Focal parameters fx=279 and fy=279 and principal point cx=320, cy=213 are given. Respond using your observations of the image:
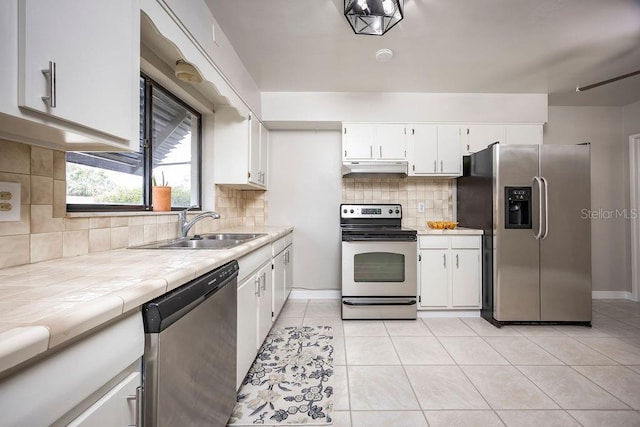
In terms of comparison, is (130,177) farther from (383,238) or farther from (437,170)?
(437,170)

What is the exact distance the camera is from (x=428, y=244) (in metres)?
2.94

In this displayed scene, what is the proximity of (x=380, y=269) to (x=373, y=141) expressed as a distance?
1430mm

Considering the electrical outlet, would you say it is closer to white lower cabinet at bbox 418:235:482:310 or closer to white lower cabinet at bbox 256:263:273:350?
white lower cabinet at bbox 256:263:273:350

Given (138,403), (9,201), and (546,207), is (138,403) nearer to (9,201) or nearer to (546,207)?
(9,201)

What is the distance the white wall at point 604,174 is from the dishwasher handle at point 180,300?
434cm

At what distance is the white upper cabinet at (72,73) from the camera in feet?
2.26

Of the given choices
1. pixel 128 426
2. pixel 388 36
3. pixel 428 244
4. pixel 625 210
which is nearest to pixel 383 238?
pixel 428 244

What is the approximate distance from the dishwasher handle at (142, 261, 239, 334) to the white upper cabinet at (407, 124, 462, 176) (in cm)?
262

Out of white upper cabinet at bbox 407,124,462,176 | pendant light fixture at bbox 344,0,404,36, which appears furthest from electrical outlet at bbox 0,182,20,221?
white upper cabinet at bbox 407,124,462,176

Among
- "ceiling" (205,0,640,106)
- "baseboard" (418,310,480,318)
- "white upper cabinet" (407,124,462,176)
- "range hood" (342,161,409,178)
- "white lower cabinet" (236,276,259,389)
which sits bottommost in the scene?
"baseboard" (418,310,480,318)

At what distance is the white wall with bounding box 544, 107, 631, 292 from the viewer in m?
3.56

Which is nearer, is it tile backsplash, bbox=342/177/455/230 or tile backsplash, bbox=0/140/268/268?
tile backsplash, bbox=0/140/268/268

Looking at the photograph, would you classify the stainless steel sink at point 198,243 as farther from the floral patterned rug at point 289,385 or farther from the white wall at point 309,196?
the white wall at point 309,196

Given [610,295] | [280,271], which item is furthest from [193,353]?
[610,295]
